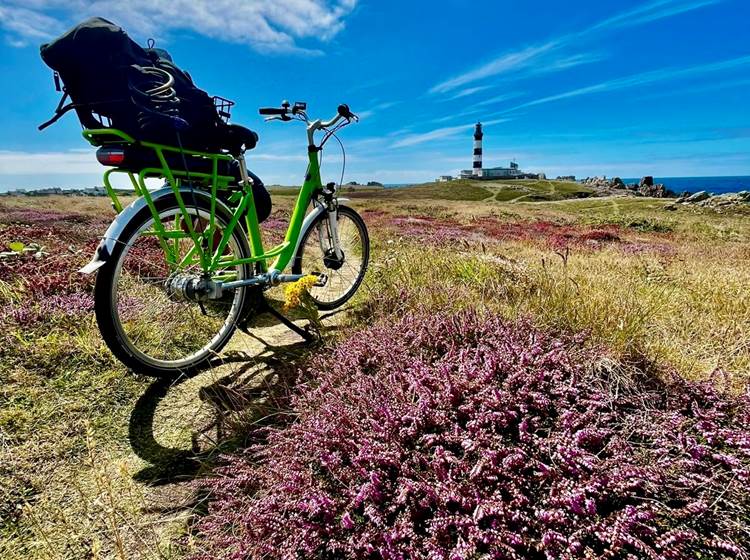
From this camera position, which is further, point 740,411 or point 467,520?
point 740,411

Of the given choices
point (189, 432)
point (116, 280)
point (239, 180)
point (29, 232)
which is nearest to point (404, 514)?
point (189, 432)

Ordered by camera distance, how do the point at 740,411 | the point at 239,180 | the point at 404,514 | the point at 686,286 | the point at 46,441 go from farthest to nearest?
the point at 686,286 → the point at 239,180 → the point at 46,441 → the point at 740,411 → the point at 404,514

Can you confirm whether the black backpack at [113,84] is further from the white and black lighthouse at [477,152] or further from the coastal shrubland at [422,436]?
the white and black lighthouse at [477,152]

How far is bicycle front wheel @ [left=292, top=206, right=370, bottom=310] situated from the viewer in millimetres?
5520

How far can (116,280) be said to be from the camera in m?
2.90

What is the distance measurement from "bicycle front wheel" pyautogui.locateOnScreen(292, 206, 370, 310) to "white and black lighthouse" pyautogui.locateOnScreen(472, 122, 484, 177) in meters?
149

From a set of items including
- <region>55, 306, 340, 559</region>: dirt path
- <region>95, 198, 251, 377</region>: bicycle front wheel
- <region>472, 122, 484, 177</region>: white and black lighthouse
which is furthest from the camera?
<region>472, 122, 484, 177</region>: white and black lighthouse

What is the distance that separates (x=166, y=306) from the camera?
3953 mm

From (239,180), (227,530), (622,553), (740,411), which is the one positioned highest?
(239,180)

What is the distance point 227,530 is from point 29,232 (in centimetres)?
832

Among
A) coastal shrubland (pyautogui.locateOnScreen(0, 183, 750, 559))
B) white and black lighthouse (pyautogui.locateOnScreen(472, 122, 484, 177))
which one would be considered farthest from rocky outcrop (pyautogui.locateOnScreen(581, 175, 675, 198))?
coastal shrubland (pyautogui.locateOnScreen(0, 183, 750, 559))

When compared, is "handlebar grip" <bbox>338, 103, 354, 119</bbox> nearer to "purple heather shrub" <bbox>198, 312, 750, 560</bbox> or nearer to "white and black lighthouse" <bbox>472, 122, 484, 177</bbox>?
"purple heather shrub" <bbox>198, 312, 750, 560</bbox>

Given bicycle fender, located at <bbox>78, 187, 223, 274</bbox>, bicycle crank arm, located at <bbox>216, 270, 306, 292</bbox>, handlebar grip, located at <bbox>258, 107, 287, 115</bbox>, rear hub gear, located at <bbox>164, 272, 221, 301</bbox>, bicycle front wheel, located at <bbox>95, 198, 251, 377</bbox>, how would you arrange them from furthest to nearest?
handlebar grip, located at <bbox>258, 107, 287, 115</bbox>, bicycle crank arm, located at <bbox>216, 270, 306, 292</bbox>, rear hub gear, located at <bbox>164, 272, 221, 301</bbox>, bicycle front wheel, located at <bbox>95, 198, 251, 377</bbox>, bicycle fender, located at <bbox>78, 187, 223, 274</bbox>

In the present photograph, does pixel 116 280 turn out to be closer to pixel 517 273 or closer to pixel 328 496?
pixel 328 496
